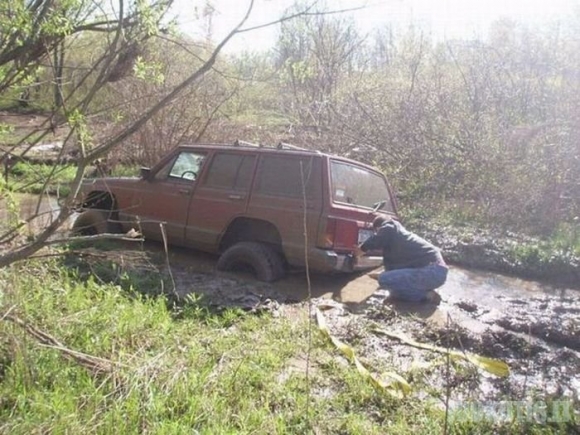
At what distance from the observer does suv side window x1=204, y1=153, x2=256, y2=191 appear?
21.9 feet

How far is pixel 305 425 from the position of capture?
10.2 ft

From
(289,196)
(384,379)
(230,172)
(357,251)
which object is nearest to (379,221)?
(357,251)

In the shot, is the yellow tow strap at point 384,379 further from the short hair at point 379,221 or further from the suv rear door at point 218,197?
the suv rear door at point 218,197

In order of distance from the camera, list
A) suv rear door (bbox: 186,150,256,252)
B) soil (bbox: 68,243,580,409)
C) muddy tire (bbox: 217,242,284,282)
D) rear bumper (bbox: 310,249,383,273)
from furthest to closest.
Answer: suv rear door (bbox: 186,150,256,252)
muddy tire (bbox: 217,242,284,282)
rear bumper (bbox: 310,249,383,273)
soil (bbox: 68,243,580,409)

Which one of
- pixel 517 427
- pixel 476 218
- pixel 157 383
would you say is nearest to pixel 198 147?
pixel 157 383

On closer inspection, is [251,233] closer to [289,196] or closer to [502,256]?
[289,196]

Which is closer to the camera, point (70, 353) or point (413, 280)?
point (70, 353)

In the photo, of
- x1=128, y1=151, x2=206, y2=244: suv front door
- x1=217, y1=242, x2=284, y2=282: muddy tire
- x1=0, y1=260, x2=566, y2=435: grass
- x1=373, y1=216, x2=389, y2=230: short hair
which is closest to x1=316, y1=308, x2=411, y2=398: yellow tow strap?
x1=0, y1=260, x2=566, y2=435: grass

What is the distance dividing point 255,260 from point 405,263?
1867 mm

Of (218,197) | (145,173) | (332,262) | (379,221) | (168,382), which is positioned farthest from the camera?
(145,173)

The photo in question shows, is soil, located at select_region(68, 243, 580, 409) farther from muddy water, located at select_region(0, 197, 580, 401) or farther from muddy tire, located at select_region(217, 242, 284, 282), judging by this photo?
muddy tire, located at select_region(217, 242, 284, 282)

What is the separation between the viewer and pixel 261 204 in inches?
252

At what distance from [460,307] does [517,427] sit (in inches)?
132

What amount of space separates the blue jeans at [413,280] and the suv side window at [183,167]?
2977 mm
